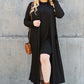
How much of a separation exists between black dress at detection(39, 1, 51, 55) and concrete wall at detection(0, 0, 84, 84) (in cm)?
89

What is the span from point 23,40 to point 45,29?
3.23 ft

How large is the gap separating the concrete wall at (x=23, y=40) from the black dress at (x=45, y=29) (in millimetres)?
892

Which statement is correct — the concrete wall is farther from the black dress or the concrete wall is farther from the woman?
the black dress

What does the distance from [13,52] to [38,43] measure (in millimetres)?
1090

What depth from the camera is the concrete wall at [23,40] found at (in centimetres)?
396

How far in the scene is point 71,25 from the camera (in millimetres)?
4004

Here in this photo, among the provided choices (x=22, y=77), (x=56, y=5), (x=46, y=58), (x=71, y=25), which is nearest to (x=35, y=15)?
(x=56, y=5)

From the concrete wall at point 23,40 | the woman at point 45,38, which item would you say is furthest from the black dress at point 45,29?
the concrete wall at point 23,40

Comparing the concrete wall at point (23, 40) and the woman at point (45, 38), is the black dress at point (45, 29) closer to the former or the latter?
the woman at point (45, 38)

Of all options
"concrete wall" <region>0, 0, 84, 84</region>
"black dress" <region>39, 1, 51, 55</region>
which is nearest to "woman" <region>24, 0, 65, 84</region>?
"black dress" <region>39, 1, 51, 55</region>

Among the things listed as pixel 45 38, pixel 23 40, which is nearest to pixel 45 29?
pixel 45 38

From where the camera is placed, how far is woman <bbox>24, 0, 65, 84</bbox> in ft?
10.1

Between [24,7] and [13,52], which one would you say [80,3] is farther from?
[13,52]

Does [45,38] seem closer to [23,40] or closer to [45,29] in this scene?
[45,29]
